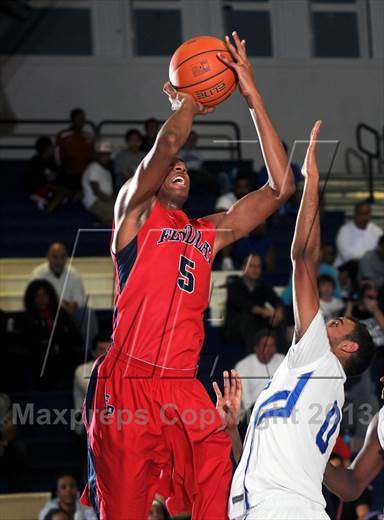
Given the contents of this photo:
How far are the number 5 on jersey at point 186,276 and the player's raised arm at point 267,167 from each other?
0.89 feet

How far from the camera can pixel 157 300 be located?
15.8 ft

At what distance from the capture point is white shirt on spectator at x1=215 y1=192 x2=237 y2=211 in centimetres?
1092

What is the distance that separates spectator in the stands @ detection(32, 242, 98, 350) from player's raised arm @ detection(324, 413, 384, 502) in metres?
5.17

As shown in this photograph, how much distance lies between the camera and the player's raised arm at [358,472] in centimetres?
481

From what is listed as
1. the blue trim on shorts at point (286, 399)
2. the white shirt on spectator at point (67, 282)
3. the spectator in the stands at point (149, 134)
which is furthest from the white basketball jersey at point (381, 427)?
the spectator in the stands at point (149, 134)

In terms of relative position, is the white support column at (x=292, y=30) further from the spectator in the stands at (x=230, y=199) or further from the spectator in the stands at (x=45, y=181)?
the spectator in the stands at (x=45, y=181)

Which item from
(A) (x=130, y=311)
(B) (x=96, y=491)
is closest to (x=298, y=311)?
(A) (x=130, y=311)

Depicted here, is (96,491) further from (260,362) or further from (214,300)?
(214,300)

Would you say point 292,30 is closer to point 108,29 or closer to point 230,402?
point 108,29

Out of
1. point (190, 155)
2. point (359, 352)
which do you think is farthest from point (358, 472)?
point (190, 155)

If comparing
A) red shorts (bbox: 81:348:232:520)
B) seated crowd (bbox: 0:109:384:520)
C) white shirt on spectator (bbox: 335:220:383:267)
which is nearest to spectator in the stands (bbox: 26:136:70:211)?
seated crowd (bbox: 0:109:384:520)

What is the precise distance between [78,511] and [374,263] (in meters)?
4.67

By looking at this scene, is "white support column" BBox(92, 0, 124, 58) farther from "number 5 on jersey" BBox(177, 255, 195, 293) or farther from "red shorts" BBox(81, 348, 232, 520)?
"red shorts" BBox(81, 348, 232, 520)

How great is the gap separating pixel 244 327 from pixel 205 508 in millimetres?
4616
